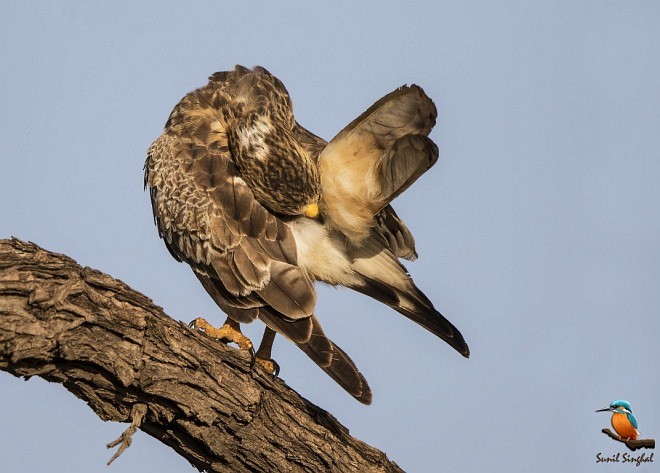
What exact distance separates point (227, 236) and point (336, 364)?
134 cm

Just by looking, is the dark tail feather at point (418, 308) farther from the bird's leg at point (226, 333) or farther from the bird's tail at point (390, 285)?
the bird's leg at point (226, 333)

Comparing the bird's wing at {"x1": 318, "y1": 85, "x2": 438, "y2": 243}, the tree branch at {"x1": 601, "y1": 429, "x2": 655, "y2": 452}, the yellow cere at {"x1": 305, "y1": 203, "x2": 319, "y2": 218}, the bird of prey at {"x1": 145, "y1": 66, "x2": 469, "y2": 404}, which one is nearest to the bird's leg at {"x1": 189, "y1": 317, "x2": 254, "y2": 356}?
the bird of prey at {"x1": 145, "y1": 66, "x2": 469, "y2": 404}

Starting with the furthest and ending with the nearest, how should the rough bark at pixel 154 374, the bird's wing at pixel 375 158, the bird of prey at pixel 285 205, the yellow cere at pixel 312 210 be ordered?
the yellow cere at pixel 312 210
the bird of prey at pixel 285 205
the bird's wing at pixel 375 158
the rough bark at pixel 154 374

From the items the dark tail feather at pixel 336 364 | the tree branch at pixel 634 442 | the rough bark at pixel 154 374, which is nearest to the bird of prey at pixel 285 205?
the dark tail feather at pixel 336 364

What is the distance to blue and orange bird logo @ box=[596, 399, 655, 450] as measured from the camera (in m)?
6.63

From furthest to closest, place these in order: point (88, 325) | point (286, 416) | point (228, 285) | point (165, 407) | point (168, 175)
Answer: point (168, 175) < point (228, 285) < point (286, 416) < point (165, 407) < point (88, 325)

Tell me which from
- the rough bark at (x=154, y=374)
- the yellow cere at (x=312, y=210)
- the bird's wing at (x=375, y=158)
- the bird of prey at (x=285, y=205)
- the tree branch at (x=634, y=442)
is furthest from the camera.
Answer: the tree branch at (x=634, y=442)

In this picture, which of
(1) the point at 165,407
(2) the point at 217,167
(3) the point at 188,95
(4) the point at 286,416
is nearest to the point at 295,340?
(4) the point at 286,416

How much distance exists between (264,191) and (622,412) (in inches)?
129

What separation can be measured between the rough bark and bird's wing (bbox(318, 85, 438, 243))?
1535mm

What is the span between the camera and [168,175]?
6590 millimetres

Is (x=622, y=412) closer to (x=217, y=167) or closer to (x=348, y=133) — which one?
(x=348, y=133)

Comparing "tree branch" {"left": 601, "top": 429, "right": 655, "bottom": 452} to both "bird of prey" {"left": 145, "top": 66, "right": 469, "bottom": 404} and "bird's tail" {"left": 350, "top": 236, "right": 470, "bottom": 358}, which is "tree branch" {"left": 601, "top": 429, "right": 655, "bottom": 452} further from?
"bird's tail" {"left": 350, "top": 236, "right": 470, "bottom": 358}

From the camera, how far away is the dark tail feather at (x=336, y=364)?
17.5ft
